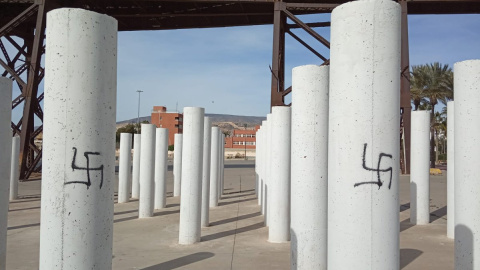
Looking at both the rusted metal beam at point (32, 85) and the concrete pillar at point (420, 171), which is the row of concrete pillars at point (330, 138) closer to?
the concrete pillar at point (420, 171)

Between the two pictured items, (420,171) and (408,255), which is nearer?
(408,255)

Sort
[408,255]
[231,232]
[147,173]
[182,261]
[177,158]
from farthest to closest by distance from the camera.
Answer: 1. [177,158]
2. [147,173]
3. [231,232]
4. [408,255]
5. [182,261]

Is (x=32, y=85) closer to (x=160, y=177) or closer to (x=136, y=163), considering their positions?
(x=136, y=163)

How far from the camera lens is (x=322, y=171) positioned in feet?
22.6

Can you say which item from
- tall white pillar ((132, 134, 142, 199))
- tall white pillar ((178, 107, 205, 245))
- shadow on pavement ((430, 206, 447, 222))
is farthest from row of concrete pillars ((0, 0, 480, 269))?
tall white pillar ((132, 134, 142, 199))

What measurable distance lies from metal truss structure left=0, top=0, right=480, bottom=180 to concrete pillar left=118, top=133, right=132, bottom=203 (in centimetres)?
889

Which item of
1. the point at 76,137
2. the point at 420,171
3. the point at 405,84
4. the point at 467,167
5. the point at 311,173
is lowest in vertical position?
the point at 420,171

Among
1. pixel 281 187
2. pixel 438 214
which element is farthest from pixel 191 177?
pixel 438 214

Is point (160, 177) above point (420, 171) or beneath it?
beneath

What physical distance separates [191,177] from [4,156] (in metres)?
3.73

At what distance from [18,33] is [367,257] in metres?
28.7

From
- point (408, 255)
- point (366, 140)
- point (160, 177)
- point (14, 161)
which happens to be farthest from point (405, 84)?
point (366, 140)

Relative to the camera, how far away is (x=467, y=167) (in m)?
6.48

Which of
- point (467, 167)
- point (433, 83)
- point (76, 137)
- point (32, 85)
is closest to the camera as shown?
point (76, 137)
